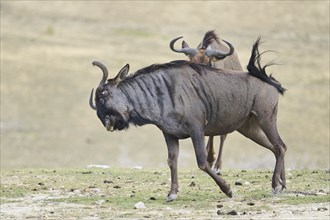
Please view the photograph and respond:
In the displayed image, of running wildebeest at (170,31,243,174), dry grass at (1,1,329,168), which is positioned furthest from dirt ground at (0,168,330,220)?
dry grass at (1,1,329,168)

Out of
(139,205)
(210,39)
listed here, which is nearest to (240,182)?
(139,205)

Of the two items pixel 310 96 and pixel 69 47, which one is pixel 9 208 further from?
pixel 69 47

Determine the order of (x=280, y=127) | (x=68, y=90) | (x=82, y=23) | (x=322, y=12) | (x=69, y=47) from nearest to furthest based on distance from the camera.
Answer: (x=280, y=127) < (x=68, y=90) < (x=69, y=47) < (x=82, y=23) < (x=322, y=12)

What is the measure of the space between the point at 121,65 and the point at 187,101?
94.1ft

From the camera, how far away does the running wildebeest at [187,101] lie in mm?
15586

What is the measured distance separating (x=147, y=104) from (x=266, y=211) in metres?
2.45

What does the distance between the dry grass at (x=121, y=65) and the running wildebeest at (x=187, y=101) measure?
12.4m

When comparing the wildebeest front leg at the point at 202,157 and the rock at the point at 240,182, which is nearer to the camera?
the wildebeest front leg at the point at 202,157

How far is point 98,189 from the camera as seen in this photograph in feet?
56.8

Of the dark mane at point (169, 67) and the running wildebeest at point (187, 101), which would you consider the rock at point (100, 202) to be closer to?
the running wildebeest at point (187, 101)

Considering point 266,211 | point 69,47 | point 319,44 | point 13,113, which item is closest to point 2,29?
point 69,47

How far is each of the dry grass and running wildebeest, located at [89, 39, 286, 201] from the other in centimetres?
1244

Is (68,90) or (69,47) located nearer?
(68,90)

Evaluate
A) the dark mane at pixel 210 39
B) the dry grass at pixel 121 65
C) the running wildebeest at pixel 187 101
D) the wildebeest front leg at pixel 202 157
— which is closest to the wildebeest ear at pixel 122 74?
the running wildebeest at pixel 187 101
